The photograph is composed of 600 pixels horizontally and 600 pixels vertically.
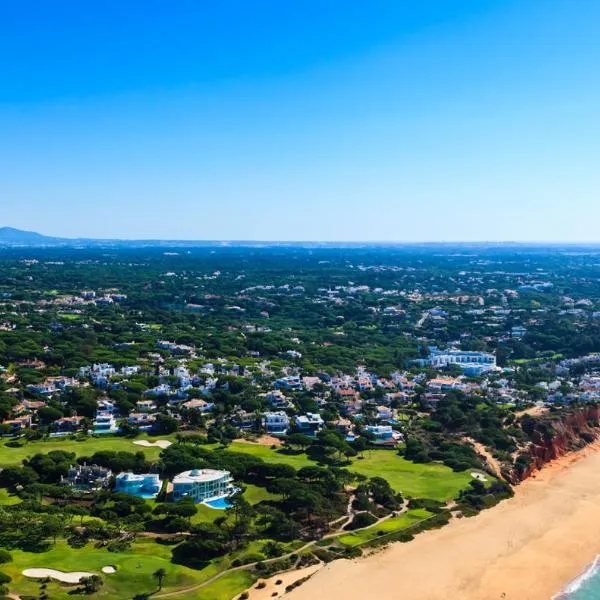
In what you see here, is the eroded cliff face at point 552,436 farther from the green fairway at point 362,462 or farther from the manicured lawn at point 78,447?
the manicured lawn at point 78,447

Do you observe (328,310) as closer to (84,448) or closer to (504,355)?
(504,355)

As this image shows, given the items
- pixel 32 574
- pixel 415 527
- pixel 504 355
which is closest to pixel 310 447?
pixel 415 527

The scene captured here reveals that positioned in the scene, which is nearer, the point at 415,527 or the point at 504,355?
the point at 415,527

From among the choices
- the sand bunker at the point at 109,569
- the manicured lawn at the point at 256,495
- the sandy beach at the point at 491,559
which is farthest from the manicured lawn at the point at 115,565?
the manicured lawn at the point at 256,495

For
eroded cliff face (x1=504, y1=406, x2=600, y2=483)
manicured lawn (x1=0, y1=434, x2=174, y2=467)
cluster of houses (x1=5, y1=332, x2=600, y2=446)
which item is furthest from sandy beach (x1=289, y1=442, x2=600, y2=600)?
manicured lawn (x1=0, y1=434, x2=174, y2=467)

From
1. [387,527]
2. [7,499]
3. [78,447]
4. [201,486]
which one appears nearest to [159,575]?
[201,486]
